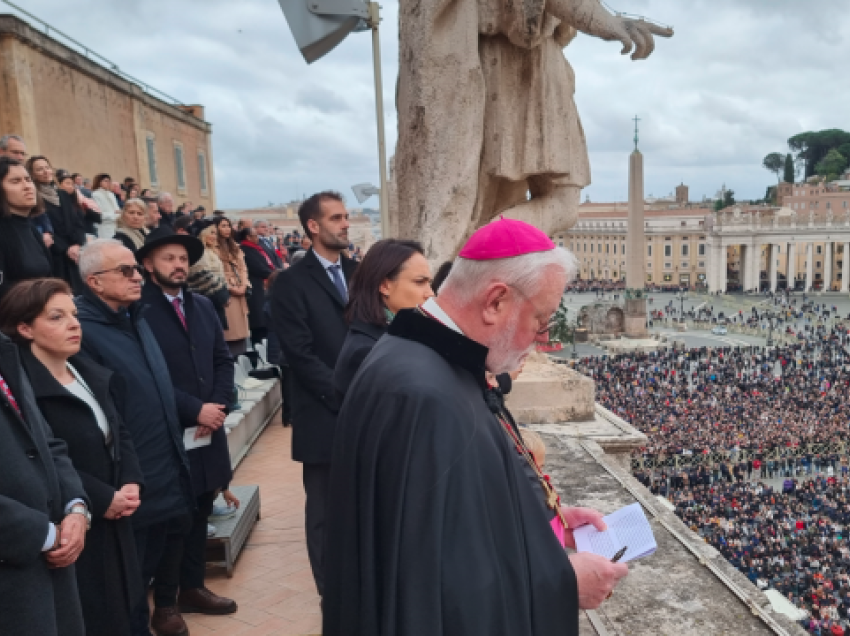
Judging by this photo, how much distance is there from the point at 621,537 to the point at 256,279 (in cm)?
597

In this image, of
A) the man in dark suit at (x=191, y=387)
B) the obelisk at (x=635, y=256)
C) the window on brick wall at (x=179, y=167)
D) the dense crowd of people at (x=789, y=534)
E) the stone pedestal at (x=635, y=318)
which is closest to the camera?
the man in dark suit at (x=191, y=387)

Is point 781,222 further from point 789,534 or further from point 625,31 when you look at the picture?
Result: point 625,31

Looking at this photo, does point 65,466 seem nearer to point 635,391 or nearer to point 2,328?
point 2,328

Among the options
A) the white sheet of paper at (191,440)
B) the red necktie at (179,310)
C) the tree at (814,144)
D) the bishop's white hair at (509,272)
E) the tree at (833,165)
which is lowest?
the white sheet of paper at (191,440)

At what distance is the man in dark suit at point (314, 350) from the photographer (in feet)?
9.77

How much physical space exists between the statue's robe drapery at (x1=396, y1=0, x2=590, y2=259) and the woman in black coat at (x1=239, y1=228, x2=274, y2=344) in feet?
9.46

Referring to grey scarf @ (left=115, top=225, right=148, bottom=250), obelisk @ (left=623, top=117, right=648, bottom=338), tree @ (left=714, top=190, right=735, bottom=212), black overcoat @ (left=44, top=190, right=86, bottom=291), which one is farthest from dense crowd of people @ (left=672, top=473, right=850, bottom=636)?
tree @ (left=714, top=190, right=735, bottom=212)

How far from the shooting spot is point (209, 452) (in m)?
3.22

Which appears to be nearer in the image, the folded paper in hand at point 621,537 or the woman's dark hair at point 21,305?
the folded paper in hand at point 621,537

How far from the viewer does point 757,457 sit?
17922mm

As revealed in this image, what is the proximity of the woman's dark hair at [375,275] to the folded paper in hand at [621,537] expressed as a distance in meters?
1.03

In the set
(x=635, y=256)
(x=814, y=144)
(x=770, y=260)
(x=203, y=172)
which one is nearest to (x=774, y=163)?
(x=814, y=144)

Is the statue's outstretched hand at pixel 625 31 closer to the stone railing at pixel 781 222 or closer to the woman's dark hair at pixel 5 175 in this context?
the woman's dark hair at pixel 5 175

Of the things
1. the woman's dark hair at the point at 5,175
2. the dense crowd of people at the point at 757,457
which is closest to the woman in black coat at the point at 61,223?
the woman's dark hair at the point at 5,175
